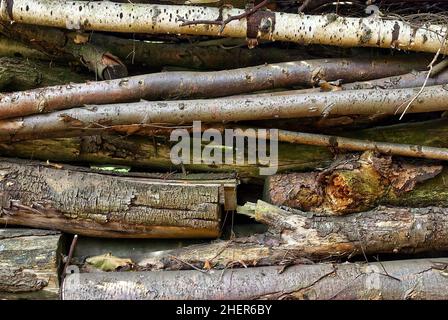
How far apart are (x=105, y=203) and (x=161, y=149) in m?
0.42

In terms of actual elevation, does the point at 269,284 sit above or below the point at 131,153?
below

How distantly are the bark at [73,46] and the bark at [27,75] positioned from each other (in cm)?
11

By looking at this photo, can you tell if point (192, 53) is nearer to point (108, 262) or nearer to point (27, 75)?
point (27, 75)

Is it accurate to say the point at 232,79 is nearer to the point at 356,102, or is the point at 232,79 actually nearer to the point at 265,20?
the point at 265,20

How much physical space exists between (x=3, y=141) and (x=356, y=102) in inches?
67.3

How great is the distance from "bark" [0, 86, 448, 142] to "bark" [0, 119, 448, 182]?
20cm

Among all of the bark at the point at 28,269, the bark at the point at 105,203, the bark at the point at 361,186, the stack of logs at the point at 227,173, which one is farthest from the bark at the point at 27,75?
the bark at the point at 361,186

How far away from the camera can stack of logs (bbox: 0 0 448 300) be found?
2.44m

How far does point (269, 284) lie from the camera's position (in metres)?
2.41

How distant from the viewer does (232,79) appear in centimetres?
263

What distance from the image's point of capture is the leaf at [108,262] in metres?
2.53

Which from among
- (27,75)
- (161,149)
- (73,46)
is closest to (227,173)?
(161,149)

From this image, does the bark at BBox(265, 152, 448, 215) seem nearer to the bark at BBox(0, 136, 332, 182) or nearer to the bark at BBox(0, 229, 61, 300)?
the bark at BBox(0, 136, 332, 182)

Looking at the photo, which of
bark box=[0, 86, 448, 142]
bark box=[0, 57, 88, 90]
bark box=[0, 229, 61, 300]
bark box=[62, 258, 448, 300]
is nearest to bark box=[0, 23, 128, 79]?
bark box=[0, 57, 88, 90]
